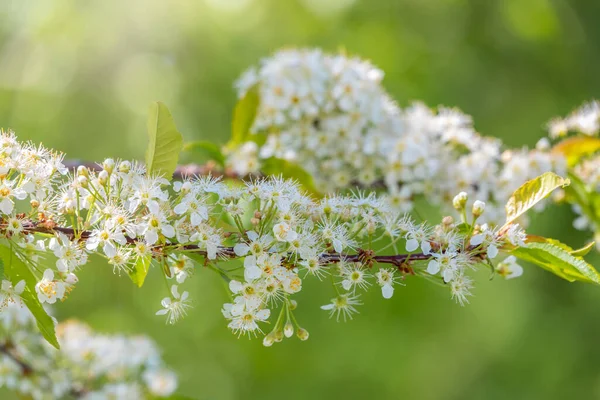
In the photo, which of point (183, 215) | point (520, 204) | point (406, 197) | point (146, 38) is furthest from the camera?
point (146, 38)

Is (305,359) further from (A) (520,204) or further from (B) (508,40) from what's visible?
(A) (520,204)

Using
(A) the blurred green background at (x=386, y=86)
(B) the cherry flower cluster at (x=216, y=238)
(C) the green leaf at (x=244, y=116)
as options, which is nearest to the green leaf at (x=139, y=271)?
(B) the cherry flower cluster at (x=216, y=238)

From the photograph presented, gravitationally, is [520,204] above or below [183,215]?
above

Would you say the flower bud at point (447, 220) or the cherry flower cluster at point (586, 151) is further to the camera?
the cherry flower cluster at point (586, 151)

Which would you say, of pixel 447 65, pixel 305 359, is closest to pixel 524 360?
pixel 305 359

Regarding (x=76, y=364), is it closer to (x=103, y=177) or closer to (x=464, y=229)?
(x=103, y=177)

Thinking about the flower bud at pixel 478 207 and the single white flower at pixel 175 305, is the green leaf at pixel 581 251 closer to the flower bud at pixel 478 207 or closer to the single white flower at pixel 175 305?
the flower bud at pixel 478 207

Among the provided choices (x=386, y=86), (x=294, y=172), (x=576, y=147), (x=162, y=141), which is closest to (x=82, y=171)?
(x=162, y=141)

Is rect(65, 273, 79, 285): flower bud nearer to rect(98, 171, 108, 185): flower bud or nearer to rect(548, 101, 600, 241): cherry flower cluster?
rect(98, 171, 108, 185): flower bud
